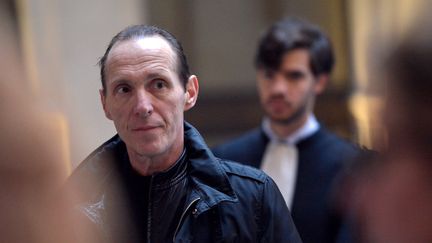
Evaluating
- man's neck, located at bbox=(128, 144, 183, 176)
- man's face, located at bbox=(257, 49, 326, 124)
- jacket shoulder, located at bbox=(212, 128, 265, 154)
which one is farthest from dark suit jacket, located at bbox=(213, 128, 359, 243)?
man's neck, located at bbox=(128, 144, 183, 176)

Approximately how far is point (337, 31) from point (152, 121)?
6.65 m

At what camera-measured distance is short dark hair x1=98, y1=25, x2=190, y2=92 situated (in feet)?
10.1

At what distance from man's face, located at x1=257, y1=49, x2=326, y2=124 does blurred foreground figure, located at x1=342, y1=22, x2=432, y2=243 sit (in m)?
3.48

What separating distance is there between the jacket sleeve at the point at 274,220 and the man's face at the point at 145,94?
0.40 metres

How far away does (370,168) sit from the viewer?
204 cm

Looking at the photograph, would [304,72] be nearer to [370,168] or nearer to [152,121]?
[152,121]

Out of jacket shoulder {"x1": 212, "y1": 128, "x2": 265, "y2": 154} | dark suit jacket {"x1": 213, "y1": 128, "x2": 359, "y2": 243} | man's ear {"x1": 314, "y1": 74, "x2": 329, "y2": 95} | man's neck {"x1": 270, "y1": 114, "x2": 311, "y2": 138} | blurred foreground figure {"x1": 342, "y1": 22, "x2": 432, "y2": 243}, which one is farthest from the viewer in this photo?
man's ear {"x1": 314, "y1": 74, "x2": 329, "y2": 95}

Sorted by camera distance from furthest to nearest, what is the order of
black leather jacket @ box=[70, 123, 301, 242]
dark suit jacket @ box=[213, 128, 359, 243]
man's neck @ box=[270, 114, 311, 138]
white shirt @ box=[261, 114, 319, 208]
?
man's neck @ box=[270, 114, 311, 138] < white shirt @ box=[261, 114, 319, 208] < dark suit jacket @ box=[213, 128, 359, 243] < black leather jacket @ box=[70, 123, 301, 242]

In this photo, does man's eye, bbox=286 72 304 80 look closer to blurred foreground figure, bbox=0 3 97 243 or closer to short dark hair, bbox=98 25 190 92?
short dark hair, bbox=98 25 190 92

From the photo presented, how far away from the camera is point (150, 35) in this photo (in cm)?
309

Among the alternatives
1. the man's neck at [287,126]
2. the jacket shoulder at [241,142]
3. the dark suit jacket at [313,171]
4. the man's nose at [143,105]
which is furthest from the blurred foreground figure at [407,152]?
the man's neck at [287,126]

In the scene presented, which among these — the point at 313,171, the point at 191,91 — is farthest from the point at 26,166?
the point at 313,171

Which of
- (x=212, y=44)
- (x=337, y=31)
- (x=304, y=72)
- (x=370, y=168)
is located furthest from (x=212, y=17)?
(x=370, y=168)

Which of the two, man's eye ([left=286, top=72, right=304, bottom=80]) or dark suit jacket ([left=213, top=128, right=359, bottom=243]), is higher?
man's eye ([left=286, top=72, right=304, bottom=80])
